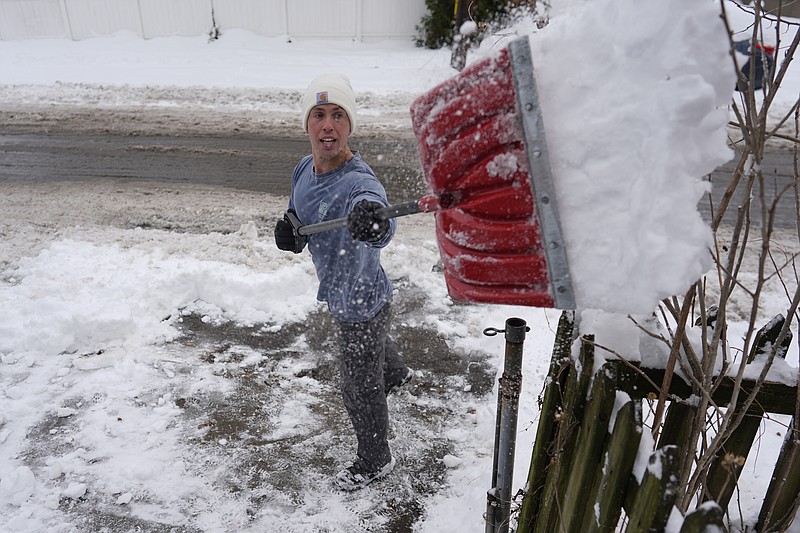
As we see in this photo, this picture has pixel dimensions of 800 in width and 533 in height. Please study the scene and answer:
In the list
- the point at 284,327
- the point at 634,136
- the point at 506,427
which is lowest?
the point at 284,327

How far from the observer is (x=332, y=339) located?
3.81m

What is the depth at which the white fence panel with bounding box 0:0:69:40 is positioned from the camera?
48.8 ft

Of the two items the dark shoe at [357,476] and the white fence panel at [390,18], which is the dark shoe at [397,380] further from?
the white fence panel at [390,18]

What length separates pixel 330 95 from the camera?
2.40 metres

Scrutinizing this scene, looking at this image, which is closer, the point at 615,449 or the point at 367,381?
the point at 615,449

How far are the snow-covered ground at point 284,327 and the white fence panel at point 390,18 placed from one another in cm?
1022

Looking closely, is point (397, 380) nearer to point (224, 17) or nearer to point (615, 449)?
point (615, 449)

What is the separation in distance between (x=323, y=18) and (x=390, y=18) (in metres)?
1.71

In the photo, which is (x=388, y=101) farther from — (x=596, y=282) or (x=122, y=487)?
(x=596, y=282)

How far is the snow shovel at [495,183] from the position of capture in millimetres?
1230

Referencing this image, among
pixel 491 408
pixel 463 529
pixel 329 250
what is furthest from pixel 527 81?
pixel 491 408

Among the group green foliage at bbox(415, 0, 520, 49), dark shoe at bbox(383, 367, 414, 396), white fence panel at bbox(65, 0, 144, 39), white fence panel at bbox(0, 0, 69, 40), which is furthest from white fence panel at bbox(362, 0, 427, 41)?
dark shoe at bbox(383, 367, 414, 396)

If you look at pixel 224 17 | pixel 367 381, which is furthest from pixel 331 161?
pixel 224 17

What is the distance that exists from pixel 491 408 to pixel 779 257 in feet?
11.9
